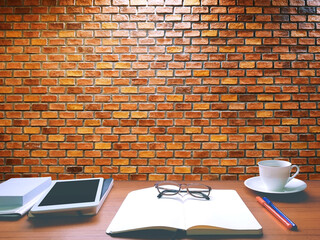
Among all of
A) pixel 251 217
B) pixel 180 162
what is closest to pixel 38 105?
pixel 180 162

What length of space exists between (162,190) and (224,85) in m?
1.13

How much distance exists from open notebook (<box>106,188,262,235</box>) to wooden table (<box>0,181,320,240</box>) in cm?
4

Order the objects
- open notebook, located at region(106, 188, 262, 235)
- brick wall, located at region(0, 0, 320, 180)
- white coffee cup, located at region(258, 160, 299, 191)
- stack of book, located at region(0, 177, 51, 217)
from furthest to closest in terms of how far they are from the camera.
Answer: brick wall, located at region(0, 0, 320, 180) < white coffee cup, located at region(258, 160, 299, 191) < stack of book, located at region(0, 177, 51, 217) < open notebook, located at region(106, 188, 262, 235)

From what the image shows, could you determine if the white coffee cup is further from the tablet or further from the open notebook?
the tablet

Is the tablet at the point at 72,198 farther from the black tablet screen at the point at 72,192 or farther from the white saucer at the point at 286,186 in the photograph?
the white saucer at the point at 286,186

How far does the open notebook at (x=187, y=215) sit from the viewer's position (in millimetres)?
687

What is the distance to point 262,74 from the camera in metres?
1.83

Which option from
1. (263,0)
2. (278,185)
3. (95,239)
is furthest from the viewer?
(263,0)

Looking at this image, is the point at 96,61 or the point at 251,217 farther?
the point at 96,61

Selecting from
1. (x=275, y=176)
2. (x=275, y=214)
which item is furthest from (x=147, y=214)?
(x=275, y=176)

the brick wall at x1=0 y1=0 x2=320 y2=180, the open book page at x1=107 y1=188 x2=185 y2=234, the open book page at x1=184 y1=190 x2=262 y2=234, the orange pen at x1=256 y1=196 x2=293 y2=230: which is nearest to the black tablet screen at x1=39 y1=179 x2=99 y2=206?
the open book page at x1=107 y1=188 x2=185 y2=234

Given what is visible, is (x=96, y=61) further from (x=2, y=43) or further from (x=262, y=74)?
(x=262, y=74)

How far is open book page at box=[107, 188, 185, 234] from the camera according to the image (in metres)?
0.70

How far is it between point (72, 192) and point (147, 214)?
34 centimetres
